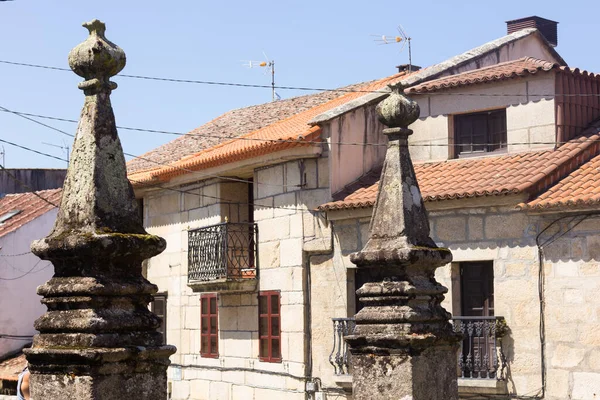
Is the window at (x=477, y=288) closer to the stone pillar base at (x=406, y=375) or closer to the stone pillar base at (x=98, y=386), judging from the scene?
the stone pillar base at (x=406, y=375)

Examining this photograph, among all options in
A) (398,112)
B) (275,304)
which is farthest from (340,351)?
(398,112)

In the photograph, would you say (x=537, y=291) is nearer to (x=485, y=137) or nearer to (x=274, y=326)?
(x=485, y=137)

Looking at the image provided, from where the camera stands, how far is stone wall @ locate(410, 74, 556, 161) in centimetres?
1501

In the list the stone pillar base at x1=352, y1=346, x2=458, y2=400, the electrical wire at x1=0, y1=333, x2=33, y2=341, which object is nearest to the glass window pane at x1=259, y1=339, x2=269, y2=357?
the electrical wire at x1=0, y1=333, x2=33, y2=341

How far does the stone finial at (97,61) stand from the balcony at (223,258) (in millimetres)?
12438

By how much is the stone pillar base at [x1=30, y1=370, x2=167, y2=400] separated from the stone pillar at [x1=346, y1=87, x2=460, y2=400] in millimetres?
1605

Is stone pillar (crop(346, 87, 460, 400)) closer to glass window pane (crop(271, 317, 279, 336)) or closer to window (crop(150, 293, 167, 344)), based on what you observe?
glass window pane (crop(271, 317, 279, 336))

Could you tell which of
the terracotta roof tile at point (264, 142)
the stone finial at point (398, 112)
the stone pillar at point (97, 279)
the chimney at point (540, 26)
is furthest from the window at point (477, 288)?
the stone pillar at point (97, 279)

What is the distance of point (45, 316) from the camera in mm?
4297

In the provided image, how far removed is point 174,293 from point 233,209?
7.89 feet

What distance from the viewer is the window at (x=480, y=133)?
613 inches

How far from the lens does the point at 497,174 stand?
14.4 m

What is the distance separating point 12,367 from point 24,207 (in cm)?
554

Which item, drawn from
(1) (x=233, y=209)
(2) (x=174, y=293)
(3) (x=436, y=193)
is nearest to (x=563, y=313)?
Answer: (3) (x=436, y=193)
